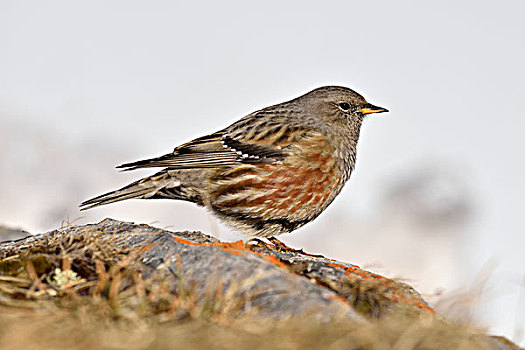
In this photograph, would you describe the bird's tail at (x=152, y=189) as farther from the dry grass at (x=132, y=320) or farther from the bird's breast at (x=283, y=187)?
the dry grass at (x=132, y=320)

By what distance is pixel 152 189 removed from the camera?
9695mm

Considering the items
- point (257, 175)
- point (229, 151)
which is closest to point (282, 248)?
point (257, 175)

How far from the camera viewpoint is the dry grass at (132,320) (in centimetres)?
414

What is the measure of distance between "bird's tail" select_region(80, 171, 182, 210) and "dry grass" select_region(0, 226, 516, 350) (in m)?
3.55

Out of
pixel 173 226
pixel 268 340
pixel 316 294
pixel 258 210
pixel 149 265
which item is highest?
pixel 258 210

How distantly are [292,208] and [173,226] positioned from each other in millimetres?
2759

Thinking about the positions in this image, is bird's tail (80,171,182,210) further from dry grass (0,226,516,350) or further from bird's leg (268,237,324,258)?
dry grass (0,226,516,350)

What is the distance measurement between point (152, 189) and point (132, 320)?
517cm

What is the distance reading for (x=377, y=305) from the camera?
572 centimetres

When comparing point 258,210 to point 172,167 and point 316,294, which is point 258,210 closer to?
point 172,167

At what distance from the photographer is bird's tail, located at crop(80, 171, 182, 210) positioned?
374 inches

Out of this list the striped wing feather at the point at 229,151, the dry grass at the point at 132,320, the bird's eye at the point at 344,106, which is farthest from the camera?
the bird's eye at the point at 344,106

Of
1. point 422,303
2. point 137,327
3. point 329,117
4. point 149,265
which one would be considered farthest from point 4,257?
point 329,117

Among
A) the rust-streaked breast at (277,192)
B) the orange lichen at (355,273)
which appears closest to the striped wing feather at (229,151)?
the rust-streaked breast at (277,192)
